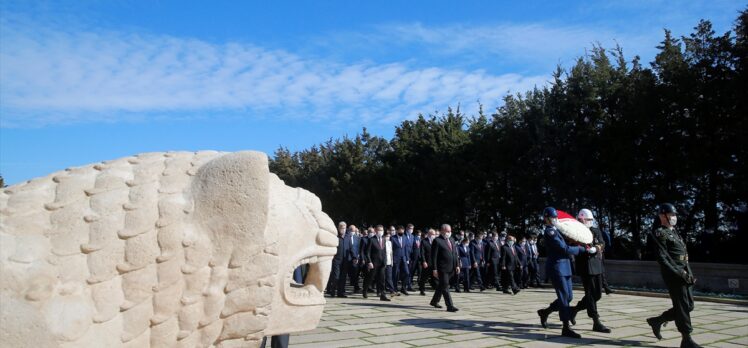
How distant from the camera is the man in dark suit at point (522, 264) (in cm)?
1645

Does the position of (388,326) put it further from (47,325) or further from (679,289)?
(47,325)

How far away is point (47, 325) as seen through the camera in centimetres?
202

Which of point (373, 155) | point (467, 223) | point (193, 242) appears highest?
point (373, 155)

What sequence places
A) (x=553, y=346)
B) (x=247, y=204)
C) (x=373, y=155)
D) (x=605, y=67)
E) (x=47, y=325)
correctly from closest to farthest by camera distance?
1. (x=47, y=325)
2. (x=247, y=204)
3. (x=553, y=346)
4. (x=605, y=67)
5. (x=373, y=155)

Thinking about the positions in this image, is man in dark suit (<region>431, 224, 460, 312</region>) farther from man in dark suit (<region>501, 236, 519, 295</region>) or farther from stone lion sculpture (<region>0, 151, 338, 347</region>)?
stone lion sculpture (<region>0, 151, 338, 347</region>)

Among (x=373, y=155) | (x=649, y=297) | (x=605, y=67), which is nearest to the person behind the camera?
(x=649, y=297)

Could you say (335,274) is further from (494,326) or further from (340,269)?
(494,326)

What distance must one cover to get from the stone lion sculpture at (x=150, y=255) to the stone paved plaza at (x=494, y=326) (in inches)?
185

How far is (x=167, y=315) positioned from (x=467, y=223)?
22.4 metres

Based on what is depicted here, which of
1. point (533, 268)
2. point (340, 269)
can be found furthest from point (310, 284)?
point (533, 268)

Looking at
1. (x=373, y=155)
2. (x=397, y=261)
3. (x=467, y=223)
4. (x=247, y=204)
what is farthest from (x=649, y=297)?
(x=373, y=155)

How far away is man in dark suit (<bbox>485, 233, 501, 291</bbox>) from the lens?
16.0 meters

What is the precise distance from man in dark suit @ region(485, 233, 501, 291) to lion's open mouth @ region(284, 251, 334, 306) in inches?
536

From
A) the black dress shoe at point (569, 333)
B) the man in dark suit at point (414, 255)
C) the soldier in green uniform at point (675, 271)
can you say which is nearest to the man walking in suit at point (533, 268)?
the man in dark suit at point (414, 255)
